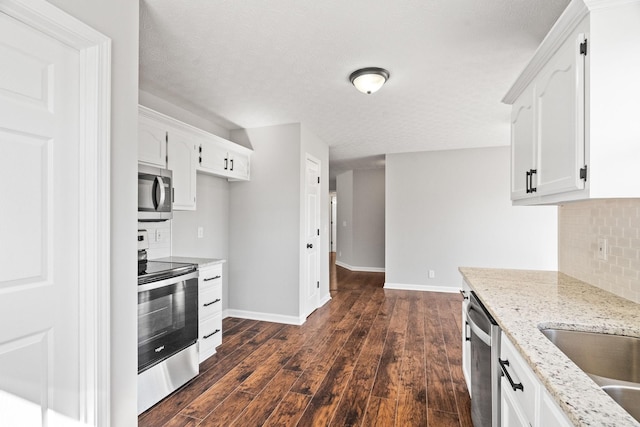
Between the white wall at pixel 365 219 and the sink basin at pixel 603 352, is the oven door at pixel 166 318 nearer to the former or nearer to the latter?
the sink basin at pixel 603 352

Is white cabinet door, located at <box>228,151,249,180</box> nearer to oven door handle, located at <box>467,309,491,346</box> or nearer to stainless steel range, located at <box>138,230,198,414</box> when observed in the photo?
stainless steel range, located at <box>138,230,198,414</box>

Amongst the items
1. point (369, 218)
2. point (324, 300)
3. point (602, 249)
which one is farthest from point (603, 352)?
point (369, 218)

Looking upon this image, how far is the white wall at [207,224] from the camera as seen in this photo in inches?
129

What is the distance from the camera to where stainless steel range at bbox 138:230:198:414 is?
2.06 meters

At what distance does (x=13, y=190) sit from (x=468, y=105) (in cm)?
356

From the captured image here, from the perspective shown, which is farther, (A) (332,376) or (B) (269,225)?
(B) (269,225)

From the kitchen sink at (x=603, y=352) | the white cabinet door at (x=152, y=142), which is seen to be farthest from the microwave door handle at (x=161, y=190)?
the kitchen sink at (x=603, y=352)

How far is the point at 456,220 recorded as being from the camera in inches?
215

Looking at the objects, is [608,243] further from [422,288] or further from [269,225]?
[422,288]

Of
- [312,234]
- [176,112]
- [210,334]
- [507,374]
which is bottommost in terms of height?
[210,334]

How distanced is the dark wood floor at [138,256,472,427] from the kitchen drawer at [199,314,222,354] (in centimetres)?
11

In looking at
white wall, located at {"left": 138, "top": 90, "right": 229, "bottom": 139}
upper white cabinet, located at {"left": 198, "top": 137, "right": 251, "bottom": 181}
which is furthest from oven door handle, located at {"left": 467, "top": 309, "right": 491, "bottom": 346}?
white wall, located at {"left": 138, "top": 90, "right": 229, "bottom": 139}

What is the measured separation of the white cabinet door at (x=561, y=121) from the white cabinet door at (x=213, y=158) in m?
2.77

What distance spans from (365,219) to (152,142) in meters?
5.51
